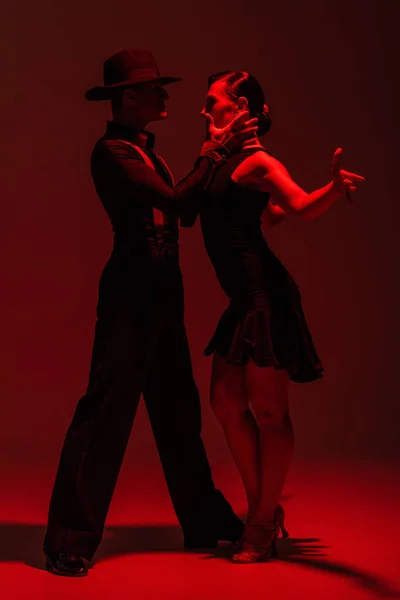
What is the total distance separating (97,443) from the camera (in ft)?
16.6

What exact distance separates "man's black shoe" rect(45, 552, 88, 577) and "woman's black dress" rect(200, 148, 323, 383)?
2.96ft

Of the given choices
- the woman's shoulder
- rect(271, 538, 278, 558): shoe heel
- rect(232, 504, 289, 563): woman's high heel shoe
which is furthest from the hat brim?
rect(271, 538, 278, 558): shoe heel

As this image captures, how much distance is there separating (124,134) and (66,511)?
1400 millimetres

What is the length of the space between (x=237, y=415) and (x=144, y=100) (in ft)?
3.97

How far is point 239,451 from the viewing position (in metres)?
5.14

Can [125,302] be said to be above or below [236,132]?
below

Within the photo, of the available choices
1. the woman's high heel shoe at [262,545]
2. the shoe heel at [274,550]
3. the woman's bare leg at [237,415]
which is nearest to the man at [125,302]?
the woman's bare leg at [237,415]

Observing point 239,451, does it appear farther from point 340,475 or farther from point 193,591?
point 340,475

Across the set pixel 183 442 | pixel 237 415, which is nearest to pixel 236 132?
pixel 237 415

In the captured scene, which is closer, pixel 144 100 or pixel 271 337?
pixel 271 337

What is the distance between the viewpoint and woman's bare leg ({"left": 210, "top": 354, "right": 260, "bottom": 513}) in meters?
5.11

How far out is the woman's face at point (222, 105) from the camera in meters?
5.11

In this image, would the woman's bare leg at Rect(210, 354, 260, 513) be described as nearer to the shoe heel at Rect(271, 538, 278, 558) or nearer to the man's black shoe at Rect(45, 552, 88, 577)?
the shoe heel at Rect(271, 538, 278, 558)

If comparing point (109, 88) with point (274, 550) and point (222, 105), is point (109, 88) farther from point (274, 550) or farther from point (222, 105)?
point (274, 550)
